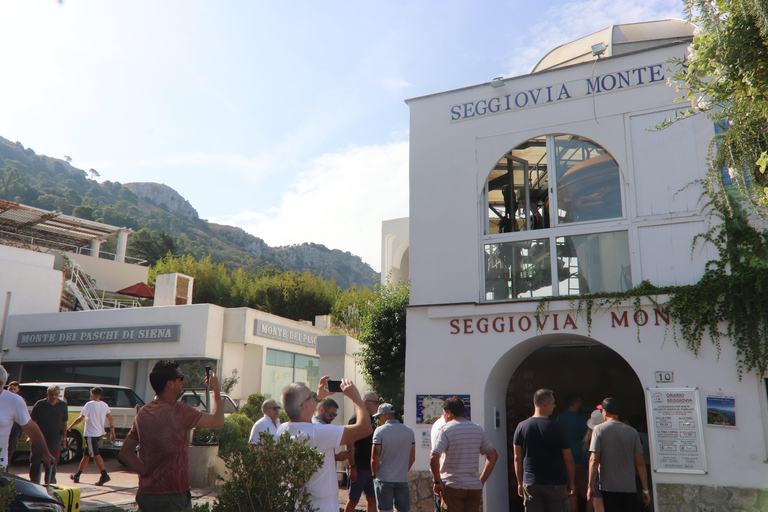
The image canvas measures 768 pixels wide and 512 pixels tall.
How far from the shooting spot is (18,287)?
21.6 meters

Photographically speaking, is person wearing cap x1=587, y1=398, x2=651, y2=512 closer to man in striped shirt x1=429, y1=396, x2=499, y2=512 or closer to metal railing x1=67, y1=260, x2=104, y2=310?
man in striped shirt x1=429, y1=396, x2=499, y2=512

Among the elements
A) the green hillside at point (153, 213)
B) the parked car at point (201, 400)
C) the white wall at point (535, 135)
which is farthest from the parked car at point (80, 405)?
the green hillside at point (153, 213)

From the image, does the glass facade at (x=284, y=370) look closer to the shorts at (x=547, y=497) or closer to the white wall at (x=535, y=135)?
the white wall at (x=535, y=135)

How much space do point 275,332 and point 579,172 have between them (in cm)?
1328

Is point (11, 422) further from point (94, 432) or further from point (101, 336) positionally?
point (101, 336)

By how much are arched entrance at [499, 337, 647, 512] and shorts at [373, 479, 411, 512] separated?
4961 millimetres

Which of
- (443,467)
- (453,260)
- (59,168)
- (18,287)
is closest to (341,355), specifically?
(453,260)

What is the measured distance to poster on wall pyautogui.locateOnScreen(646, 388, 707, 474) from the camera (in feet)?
25.2

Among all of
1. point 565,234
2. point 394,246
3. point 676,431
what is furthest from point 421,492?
point 394,246

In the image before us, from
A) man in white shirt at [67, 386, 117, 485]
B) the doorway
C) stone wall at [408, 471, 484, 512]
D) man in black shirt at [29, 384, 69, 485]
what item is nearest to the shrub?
stone wall at [408, 471, 484, 512]

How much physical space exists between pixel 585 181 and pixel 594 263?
1.29 metres

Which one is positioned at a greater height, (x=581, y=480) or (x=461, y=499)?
(x=461, y=499)

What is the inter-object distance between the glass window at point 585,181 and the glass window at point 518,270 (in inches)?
25.4

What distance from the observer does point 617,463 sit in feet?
20.5
